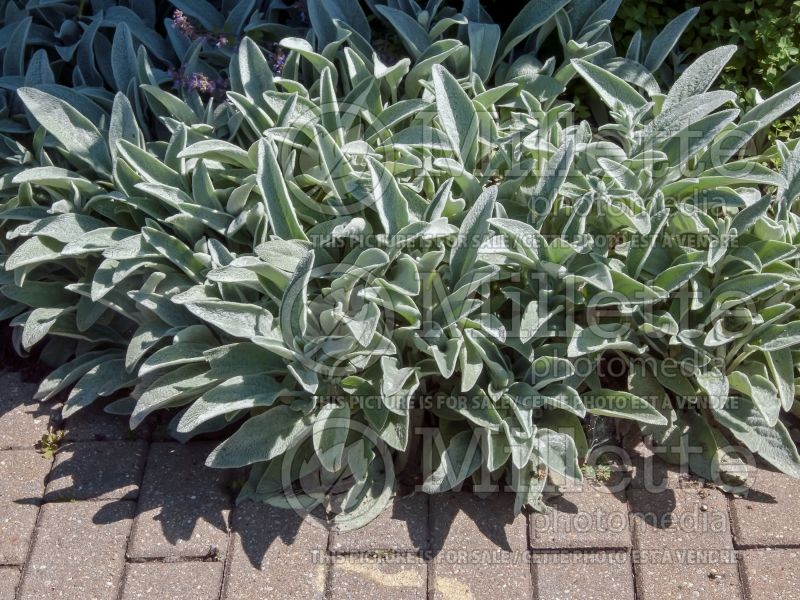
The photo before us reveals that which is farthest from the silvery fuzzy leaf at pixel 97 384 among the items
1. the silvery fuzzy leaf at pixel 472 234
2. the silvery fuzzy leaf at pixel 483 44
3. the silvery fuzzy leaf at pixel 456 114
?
the silvery fuzzy leaf at pixel 483 44

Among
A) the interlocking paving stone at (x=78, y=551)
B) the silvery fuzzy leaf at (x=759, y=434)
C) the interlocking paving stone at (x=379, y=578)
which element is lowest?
the interlocking paving stone at (x=78, y=551)

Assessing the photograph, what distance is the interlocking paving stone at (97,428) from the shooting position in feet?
10.2

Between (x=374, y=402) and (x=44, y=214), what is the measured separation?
4.38 ft

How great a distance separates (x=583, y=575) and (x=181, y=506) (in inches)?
47.0

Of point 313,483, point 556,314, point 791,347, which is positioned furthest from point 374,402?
point 791,347

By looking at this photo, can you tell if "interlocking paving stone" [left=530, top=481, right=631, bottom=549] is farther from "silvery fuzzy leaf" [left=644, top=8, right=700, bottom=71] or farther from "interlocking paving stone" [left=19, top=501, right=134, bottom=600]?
"silvery fuzzy leaf" [left=644, top=8, right=700, bottom=71]

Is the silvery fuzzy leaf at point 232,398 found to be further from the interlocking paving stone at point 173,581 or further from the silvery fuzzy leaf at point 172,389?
the interlocking paving stone at point 173,581

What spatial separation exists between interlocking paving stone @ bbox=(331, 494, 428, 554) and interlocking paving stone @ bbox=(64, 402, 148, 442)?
788mm

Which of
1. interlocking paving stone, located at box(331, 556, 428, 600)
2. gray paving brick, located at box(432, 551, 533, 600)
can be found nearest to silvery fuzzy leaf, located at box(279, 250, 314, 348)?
interlocking paving stone, located at box(331, 556, 428, 600)

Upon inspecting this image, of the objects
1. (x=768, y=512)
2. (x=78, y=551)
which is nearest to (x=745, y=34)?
(x=768, y=512)

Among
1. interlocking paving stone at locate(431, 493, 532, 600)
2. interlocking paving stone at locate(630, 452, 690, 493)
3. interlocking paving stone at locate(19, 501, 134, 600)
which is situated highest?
interlocking paving stone at locate(630, 452, 690, 493)

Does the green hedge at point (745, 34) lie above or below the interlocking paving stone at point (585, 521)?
above

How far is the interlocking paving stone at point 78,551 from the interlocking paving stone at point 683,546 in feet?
4.88

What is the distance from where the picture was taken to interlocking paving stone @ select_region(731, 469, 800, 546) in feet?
9.01
